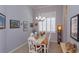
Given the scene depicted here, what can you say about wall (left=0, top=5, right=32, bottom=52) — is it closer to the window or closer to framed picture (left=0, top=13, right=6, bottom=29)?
framed picture (left=0, top=13, right=6, bottom=29)

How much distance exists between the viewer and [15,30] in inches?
138

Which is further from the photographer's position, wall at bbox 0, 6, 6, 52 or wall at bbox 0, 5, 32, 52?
wall at bbox 0, 5, 32, 52

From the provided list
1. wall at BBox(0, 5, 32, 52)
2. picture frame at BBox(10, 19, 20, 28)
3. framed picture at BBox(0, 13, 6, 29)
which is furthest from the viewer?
picture frame at BBox(10, 19, 20, 28)

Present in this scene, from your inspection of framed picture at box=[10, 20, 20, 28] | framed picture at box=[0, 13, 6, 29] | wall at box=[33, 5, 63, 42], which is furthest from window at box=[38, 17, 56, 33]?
framed picture at box=[0, 13, 6, 29]

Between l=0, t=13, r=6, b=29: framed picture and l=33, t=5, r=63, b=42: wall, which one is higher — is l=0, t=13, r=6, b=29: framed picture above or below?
below

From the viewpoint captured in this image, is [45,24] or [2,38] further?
[45,24]

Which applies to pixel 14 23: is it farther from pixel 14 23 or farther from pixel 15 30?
pixel 15 30

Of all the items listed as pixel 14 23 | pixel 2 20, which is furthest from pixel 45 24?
pixel 2 20

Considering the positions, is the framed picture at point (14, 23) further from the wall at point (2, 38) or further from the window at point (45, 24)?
the window at point (45, 24)

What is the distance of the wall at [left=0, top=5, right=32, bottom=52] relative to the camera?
3.23m

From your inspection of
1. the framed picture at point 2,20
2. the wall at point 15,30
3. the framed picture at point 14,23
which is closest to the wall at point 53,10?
the wall at point 15,30

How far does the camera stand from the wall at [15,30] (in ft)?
10.6

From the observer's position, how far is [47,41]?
398 cm
